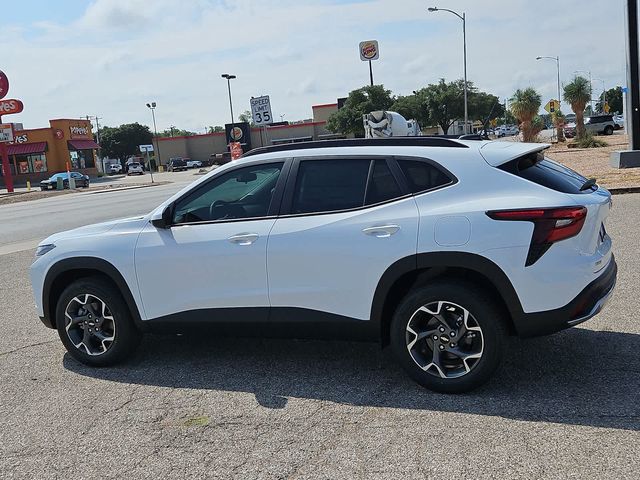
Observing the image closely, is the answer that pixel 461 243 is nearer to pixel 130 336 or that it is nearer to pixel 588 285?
pixel 588 285

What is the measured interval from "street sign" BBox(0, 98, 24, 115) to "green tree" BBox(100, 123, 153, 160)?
2674 inches

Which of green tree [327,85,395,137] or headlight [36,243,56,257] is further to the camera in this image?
green tree [327,85,395,137]

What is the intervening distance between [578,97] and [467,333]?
4325cm

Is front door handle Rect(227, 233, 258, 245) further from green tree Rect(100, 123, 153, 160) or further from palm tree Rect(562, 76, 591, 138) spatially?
green tree Rect(100, 123, 153, 160)

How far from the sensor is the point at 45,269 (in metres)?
5.38

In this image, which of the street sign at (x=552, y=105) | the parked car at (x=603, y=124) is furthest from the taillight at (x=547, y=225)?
the parked car at (x=603, y=124)

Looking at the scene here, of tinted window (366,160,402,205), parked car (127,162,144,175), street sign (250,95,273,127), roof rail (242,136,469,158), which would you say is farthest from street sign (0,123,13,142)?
tinted window (366,160,402,205)

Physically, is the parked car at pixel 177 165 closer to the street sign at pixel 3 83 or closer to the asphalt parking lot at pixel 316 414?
the street sign at pixel 3 83

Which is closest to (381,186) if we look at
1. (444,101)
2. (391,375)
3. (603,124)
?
(391,375)

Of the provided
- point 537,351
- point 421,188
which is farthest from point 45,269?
point 537,351

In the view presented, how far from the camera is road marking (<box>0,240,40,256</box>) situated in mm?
13509

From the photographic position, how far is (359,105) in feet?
221

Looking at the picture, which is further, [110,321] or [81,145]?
[81,145]

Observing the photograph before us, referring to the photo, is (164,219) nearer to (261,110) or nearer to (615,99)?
(261,110)
